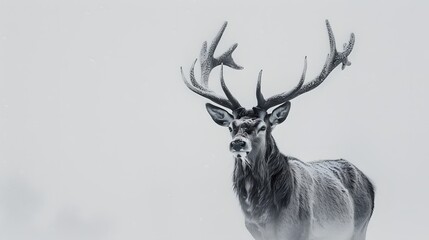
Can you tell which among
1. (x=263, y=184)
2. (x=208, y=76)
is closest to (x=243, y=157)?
(x=263, y=184)

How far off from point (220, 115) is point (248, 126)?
741 mm

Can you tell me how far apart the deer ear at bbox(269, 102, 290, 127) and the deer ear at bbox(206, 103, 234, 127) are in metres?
0.48

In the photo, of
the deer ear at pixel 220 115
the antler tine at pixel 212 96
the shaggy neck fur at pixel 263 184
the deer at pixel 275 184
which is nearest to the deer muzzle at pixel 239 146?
the deer at pixel 275 184

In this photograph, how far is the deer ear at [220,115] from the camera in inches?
456

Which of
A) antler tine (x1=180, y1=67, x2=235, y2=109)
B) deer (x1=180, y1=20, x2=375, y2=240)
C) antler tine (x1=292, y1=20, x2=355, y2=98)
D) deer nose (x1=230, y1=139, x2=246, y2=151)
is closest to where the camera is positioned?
deer nose (x1=230, y1=139, x2=246, y2=151)

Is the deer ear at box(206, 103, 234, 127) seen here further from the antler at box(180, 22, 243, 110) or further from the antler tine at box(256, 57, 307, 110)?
the antler tine at box(256, 57, 307, 110)

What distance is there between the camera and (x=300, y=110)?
68.8m

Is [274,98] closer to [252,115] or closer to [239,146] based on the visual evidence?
[252,115]

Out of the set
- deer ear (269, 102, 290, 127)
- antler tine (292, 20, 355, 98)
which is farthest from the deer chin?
antler tine (292, 20, 355, 98)

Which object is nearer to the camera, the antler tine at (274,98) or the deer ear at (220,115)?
the antler tine at (274,98)

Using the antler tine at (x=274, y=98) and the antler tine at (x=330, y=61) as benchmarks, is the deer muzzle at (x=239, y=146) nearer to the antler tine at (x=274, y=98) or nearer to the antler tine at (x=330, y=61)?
the antler tine at (x=274, y=98)

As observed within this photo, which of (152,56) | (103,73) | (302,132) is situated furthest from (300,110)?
(152,56)

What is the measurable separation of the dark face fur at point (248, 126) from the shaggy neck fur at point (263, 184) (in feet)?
0.29

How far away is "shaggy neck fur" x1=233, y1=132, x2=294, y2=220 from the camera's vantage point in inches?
438
